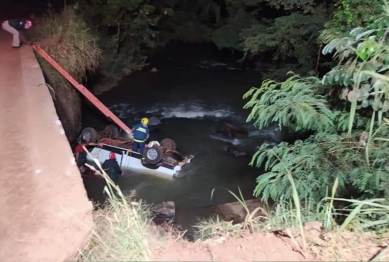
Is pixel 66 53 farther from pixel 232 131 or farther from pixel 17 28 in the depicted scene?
pixel 232 131

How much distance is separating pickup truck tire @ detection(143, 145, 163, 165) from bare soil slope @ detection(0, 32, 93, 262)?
3.28 m

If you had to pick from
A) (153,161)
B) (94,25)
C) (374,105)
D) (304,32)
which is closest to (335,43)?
(374,105)

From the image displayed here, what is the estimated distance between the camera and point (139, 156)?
32.6 ft

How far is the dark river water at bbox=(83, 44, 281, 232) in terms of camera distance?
988 centimetres

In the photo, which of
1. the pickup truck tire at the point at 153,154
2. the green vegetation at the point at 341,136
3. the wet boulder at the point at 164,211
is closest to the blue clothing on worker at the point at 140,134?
the pickup truck tire at the point at 153,154

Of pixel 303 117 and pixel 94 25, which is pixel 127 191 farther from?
pixel 94 25

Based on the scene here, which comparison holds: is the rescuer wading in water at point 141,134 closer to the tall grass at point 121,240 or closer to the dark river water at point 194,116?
the dark river water at point 194,116

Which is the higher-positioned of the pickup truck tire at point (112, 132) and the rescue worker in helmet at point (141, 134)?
the rescue worker in helmet at point (141, 134)

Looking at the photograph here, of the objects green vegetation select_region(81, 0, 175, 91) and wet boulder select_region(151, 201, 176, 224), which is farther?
green vegetation select_region(81, 0, 175, 91)

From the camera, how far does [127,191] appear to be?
9.48 m

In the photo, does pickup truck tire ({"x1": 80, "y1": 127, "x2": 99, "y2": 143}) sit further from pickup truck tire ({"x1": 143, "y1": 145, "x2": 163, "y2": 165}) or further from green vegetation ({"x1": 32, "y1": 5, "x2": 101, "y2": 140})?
pickup truck tire ({"x1": 143, "y1": 145, "x2": 163, "y2": 165})

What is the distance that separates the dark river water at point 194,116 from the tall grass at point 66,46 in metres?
2.68

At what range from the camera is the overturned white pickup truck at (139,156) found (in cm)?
967

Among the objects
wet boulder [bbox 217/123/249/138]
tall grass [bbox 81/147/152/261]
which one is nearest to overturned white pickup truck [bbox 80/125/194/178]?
wet boulder [bbox 217/123/249/138]
